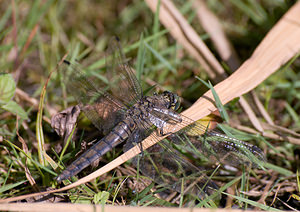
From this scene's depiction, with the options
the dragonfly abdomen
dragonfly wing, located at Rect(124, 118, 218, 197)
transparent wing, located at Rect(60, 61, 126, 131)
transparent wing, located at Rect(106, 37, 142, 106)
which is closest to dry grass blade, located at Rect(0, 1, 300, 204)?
dragonfly wing, located at Rect(124, 118, 218, 197)

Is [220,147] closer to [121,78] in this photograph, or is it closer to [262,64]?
[262,64]

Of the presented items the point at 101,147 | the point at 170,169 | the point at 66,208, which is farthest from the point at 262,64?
the point at 66,208

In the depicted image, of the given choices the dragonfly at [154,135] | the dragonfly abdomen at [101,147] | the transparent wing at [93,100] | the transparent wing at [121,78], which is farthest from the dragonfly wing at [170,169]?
the transparent wing at [121,78]

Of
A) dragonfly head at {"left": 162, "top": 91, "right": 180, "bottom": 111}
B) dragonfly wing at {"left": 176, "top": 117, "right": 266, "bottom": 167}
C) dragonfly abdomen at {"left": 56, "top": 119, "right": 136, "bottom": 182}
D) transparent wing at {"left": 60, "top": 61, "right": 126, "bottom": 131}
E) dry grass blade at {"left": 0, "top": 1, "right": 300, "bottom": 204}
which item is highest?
transparent wing at {"left": 60, "top": 61, "right": 126, "bottom": 131}

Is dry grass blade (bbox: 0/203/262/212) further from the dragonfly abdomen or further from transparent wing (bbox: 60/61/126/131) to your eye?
transparent wing (bbox: 60/61/126/131)

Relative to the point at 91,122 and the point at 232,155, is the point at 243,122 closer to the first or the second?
the point at 232,155

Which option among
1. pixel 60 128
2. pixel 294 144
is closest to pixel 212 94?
pixel 294 144

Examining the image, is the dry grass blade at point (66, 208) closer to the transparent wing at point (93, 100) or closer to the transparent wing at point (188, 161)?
the transparent wing at point (188, 161)
